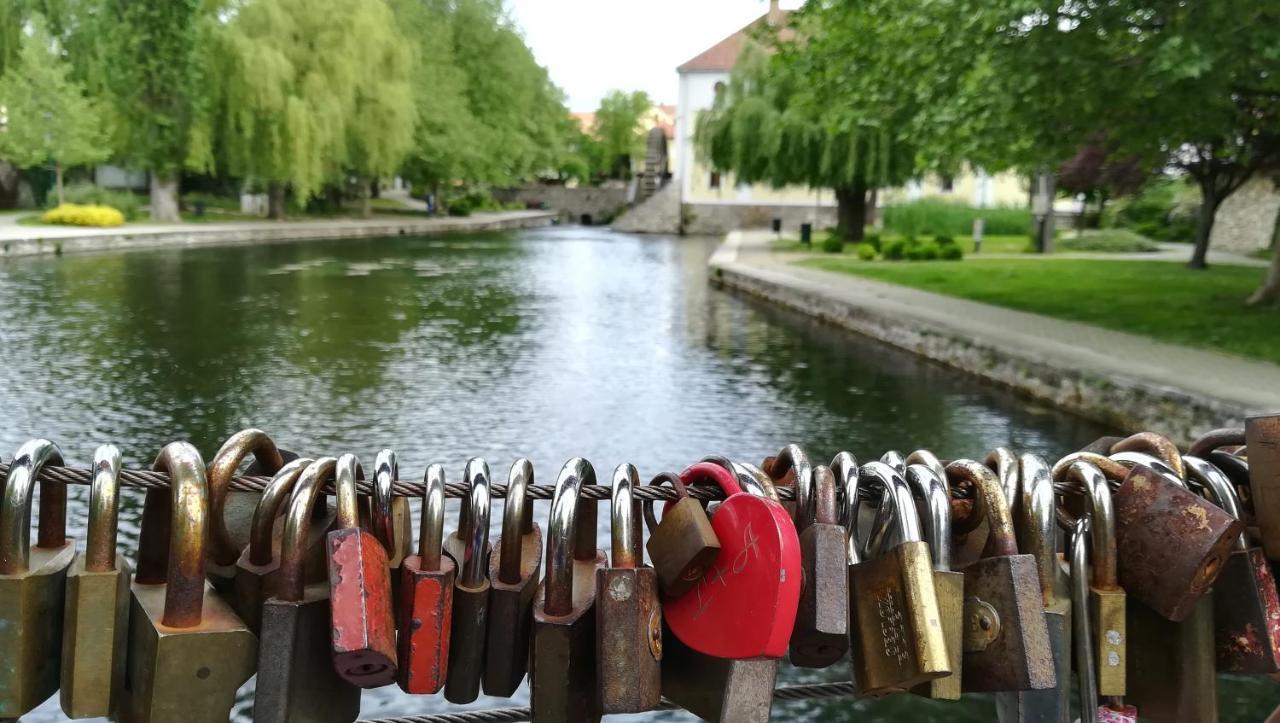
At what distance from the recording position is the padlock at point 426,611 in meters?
1.38

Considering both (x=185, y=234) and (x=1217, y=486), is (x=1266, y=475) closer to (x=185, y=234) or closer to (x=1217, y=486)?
(x=1217, y=486)

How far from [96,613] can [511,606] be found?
1.60ft

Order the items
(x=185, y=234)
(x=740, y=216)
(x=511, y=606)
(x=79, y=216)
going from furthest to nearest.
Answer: (x=740, y=216) < (x=79, y=216) < (x=185, y=234) < (x=511, y=606)

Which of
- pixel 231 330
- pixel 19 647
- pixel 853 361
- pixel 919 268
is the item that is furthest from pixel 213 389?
pixel 919 268

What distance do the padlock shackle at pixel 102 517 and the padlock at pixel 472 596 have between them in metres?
0.41

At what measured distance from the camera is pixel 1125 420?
31.9 ft

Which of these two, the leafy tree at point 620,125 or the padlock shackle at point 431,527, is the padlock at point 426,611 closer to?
the padlock shackle at point 431,527

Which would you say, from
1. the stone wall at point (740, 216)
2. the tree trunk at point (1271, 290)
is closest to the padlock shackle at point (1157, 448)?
the tree trunk at point (1271, 290)

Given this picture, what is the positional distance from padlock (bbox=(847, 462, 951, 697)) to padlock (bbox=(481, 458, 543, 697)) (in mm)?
415

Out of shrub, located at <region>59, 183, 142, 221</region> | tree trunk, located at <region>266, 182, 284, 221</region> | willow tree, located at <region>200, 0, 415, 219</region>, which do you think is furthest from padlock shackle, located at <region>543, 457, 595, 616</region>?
tree trunk, located at <region>266, 182, 284, 221</region>

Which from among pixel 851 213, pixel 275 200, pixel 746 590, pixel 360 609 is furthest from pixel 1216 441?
pixel 275 200

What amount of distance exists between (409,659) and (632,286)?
907 inches

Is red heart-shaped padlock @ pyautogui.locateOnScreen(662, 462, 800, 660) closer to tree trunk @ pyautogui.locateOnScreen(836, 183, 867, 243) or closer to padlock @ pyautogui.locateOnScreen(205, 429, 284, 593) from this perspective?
padlock @ pyautogui.locateOnScreen(205, 429, 284, 593)

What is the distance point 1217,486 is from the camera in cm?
152
